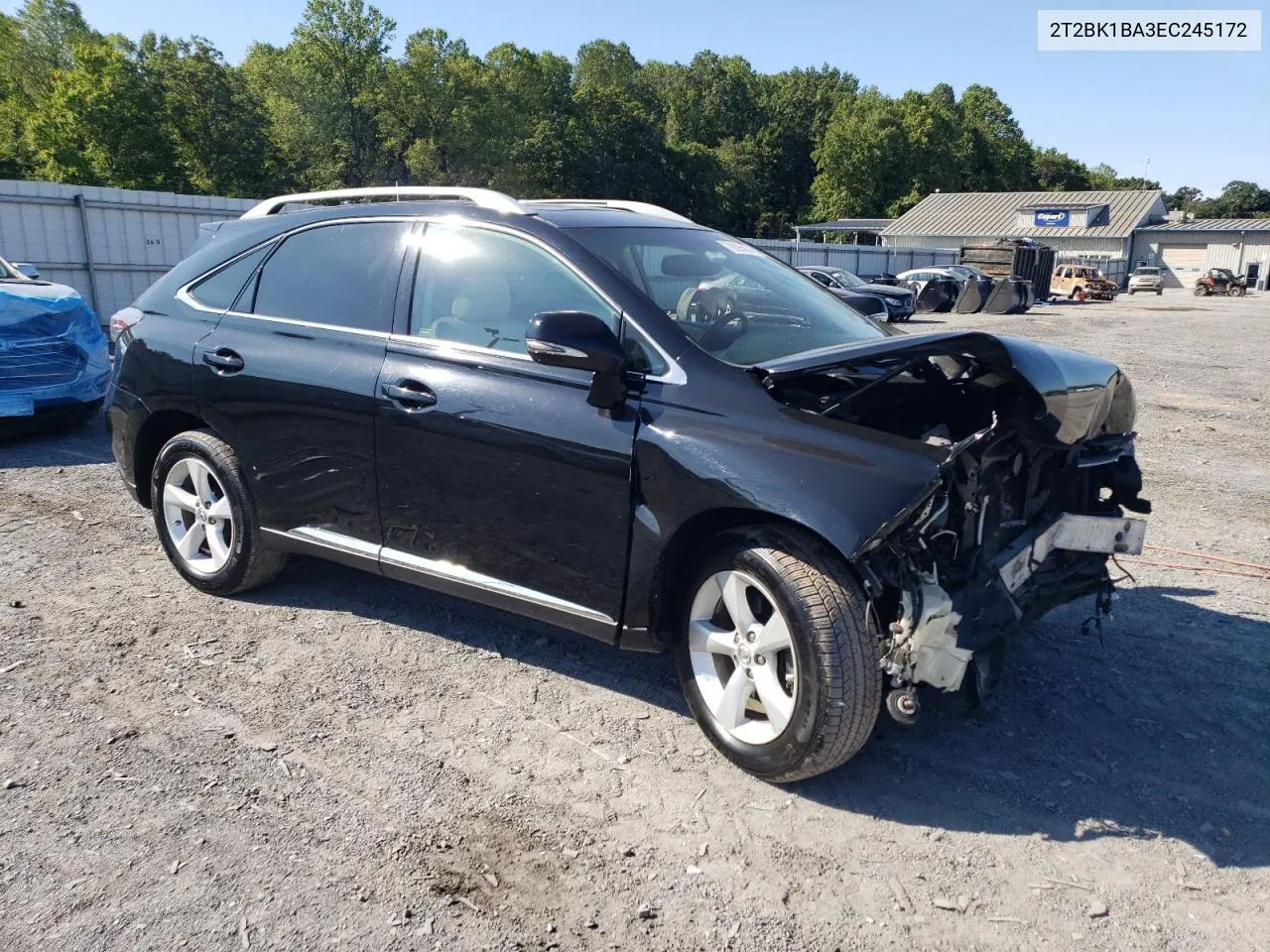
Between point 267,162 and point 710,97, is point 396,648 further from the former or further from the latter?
point 710,97

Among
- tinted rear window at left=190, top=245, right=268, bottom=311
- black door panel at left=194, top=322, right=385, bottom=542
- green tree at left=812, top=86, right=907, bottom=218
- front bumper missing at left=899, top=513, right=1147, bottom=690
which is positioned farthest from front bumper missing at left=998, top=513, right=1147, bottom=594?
green tree at left=812, top=86, right=907, bottom=218

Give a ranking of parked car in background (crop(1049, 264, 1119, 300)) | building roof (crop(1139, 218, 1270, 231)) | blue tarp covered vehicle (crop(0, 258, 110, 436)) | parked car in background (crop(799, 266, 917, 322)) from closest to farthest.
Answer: blue tarp covered vehicle (crop(0, 258, 110, 436)) → parked car in background (crop(799, 266, 917, 322)) → parked car in background (crop(1049, 264, 1119, 300)) → building roof (crop(1139, 218, 1270, 231))

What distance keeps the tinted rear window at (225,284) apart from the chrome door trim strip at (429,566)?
1.13 metres

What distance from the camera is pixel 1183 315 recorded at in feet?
105

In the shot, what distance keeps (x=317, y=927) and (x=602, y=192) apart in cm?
6637

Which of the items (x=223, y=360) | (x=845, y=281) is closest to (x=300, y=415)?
(x=223, y=360)

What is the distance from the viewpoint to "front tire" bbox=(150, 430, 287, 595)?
175 inches

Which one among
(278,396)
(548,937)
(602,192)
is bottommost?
(548,937)

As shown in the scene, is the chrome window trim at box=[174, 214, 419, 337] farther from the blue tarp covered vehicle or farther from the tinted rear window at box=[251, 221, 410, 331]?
the blue tarp covered vehicle

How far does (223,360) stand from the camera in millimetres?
4383

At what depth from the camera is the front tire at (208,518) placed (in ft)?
14.6

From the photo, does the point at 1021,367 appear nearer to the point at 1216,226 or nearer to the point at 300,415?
the point at 300,415

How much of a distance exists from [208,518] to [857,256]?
38600mm

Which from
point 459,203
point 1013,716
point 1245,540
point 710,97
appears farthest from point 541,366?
point 710,97
